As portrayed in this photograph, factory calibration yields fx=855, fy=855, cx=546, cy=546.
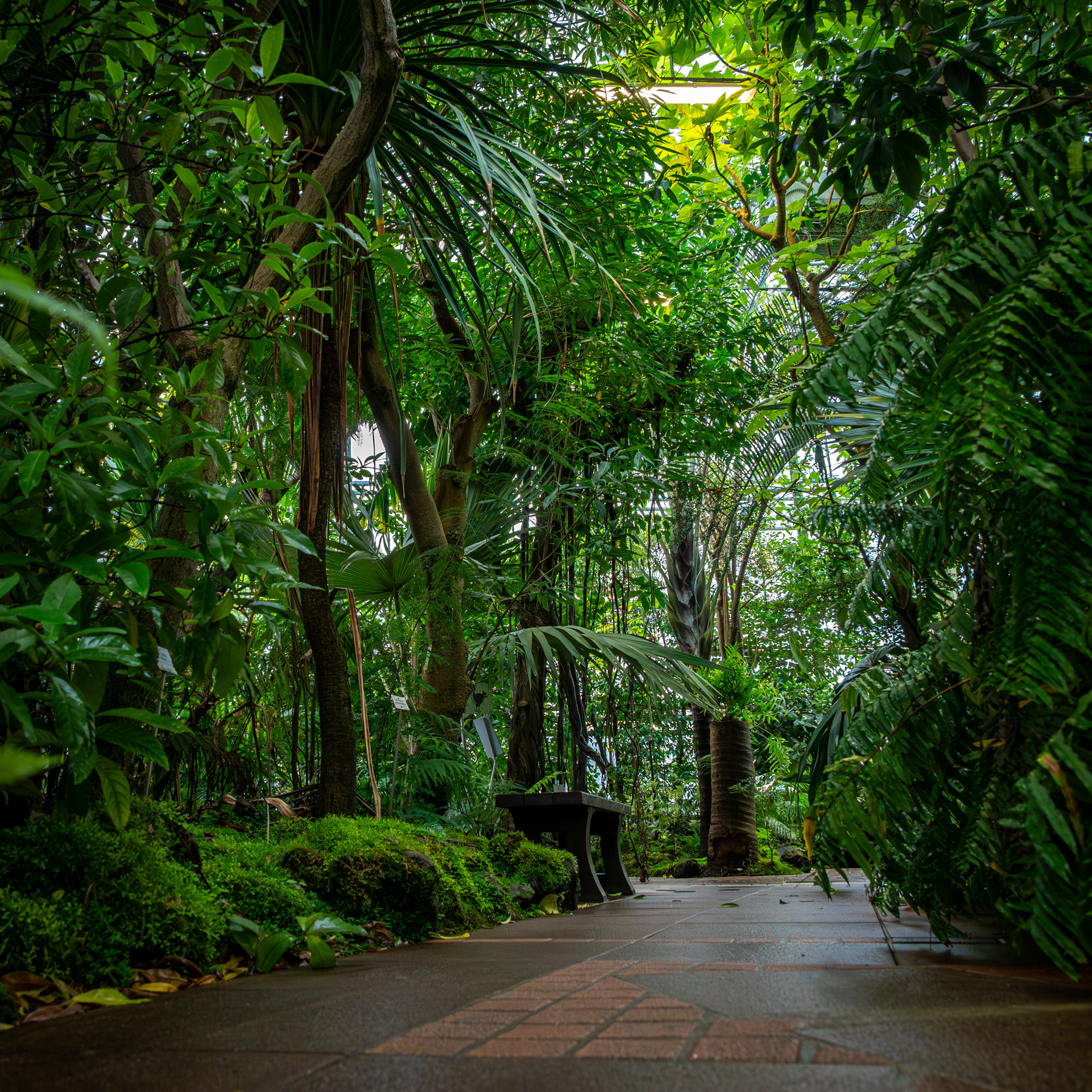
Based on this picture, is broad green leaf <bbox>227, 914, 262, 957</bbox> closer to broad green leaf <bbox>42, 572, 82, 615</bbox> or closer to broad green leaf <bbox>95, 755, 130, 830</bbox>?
broad green leaf <bbox>95, 755, 130, 830</bbox>

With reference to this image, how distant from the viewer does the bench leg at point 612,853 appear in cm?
494

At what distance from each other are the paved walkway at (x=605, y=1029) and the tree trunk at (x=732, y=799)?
6240 millimetres

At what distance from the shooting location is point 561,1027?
1.17 metres

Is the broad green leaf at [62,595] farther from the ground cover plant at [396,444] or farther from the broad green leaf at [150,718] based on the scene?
the broad green leaf at [150,718]

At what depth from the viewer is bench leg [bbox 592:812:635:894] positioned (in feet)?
16.2

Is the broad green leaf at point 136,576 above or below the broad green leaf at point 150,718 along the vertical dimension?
above

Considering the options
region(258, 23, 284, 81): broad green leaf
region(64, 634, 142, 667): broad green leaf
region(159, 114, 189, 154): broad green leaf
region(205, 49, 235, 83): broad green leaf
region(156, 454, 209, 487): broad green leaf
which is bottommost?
region(64, 634, 142, 667): broad green leaf

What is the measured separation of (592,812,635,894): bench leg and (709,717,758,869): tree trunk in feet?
10.2

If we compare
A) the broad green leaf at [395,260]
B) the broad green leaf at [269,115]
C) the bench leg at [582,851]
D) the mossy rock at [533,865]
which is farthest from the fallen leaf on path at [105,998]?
the bench leg at [582,851]

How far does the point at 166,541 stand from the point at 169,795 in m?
2.26

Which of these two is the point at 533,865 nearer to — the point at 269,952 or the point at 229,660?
the point at 269,952

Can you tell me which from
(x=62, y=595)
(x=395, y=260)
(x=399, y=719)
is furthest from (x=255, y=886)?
(x=395, y=260)

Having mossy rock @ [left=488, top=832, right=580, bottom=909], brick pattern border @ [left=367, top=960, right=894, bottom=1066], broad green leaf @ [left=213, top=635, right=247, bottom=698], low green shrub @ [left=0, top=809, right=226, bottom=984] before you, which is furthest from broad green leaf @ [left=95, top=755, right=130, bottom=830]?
mossy rock @ [left=488, top=832, right=580, bottom=909]

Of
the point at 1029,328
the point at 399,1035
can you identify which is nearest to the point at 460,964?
the point at 399,1035
